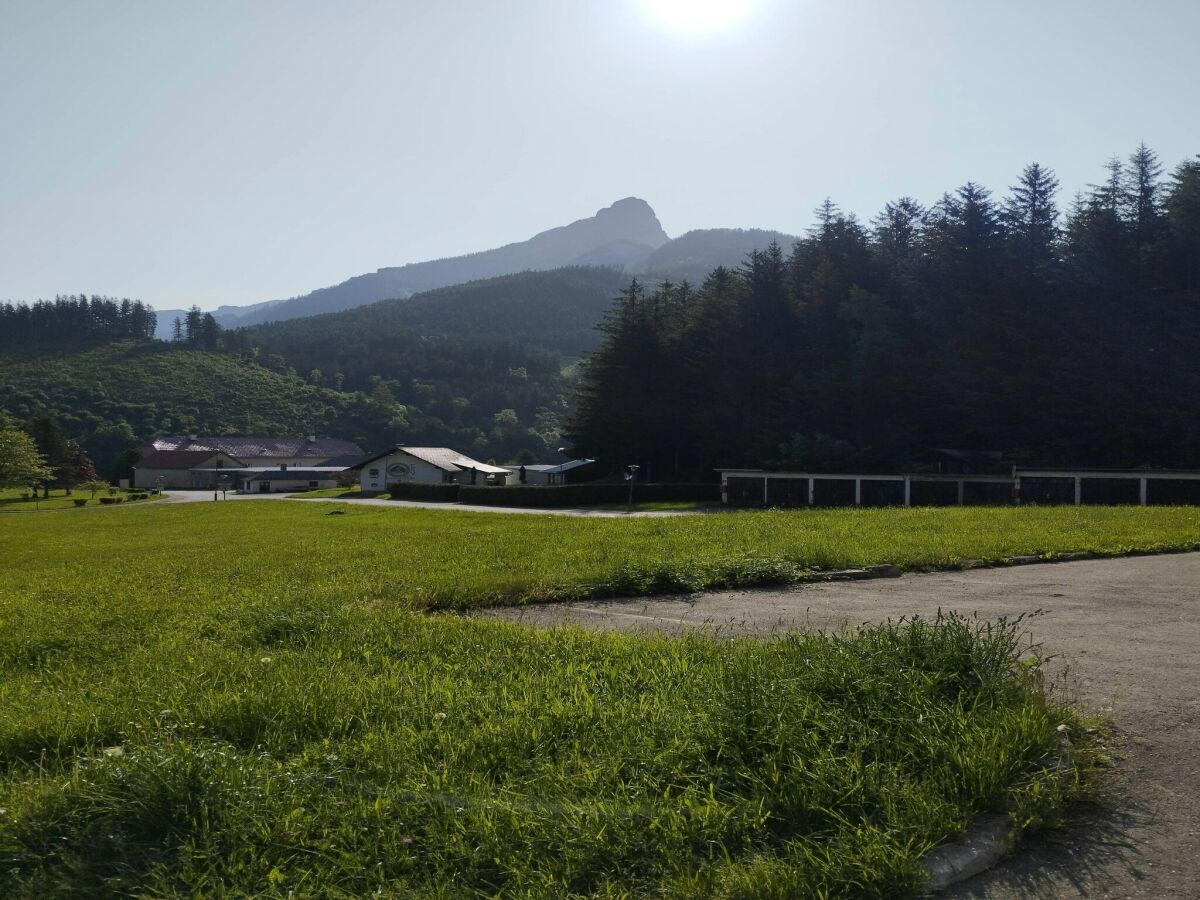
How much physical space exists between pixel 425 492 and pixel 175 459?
65.3 meters

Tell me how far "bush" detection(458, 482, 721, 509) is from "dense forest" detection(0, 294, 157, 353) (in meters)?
128

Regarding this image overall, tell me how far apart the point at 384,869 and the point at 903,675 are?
2786 mm

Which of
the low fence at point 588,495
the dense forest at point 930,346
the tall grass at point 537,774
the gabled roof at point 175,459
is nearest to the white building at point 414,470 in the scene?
the dense forest at point 930,346

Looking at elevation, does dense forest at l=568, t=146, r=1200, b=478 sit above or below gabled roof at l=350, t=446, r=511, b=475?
above

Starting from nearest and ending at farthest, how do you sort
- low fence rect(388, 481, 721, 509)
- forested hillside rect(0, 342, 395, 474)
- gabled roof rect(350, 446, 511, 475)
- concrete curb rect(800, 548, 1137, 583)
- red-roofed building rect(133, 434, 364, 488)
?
1. concrete curb rect(800, 548, 1137, 583)
2. low fence rect(388, 481, 721, 509)
3. gabled roof rect(350, 446, 511, 475)
4. red-roofed building rect(133, 434, 364, 488)
5. forested hillside rect(0, 342, 395, 474)

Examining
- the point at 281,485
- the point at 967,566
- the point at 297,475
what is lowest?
the point at 281,485

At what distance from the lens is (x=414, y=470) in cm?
7756

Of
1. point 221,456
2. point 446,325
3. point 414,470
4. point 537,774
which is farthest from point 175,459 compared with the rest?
point 537,774

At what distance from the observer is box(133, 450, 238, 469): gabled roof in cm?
11100

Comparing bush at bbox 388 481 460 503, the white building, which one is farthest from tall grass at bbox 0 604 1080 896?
the white building

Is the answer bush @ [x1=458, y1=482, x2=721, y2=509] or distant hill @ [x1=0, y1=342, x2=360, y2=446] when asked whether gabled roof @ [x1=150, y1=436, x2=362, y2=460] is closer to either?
distant hill @ [x1=0, y1=342, x2=360, y2=446]

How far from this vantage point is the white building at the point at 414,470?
7706 cm

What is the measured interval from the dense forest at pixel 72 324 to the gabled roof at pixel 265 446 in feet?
159

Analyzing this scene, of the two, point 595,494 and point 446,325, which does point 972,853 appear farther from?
point 446,325
